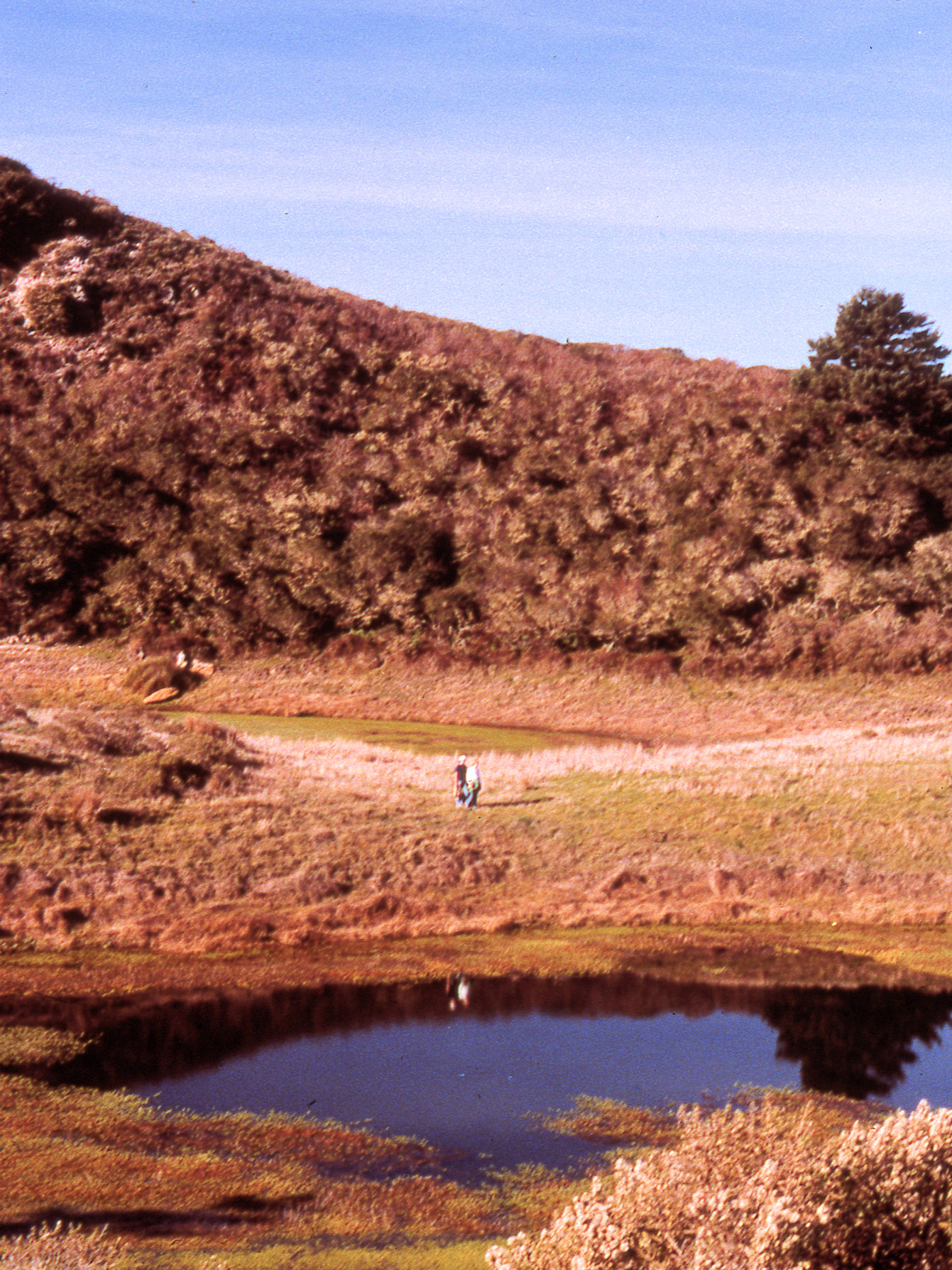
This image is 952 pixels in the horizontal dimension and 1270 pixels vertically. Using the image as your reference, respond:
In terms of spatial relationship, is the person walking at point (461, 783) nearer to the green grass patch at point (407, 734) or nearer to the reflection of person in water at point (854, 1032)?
the green grass patch at point (407, 734)

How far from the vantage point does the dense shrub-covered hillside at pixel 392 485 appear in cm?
2912

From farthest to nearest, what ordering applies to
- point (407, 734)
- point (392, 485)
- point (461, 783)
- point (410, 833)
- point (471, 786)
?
point (392, 485) → point (407, 734) → point (461, 783) → point (471, 786) → point (410, 833)

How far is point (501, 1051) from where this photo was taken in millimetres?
13461

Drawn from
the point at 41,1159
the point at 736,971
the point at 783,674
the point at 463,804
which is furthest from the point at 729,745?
the point at 41,1159

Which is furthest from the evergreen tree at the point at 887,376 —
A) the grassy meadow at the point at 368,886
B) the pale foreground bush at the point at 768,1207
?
the pale foreground bush at the point at 768,1207

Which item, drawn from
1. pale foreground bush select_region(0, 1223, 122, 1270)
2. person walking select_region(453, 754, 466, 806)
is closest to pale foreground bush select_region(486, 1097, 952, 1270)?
pale foreground bush select_region(0, 1223, 122, 1270)

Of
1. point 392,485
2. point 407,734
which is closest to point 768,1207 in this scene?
point 407,734

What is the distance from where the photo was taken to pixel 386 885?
60.7 feet

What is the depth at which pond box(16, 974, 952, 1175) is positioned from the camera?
11703 millimetres

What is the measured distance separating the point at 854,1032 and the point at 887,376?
1103 inches

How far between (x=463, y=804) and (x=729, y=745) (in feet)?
26.4

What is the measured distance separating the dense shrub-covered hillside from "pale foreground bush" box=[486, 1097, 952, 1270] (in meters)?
22.2

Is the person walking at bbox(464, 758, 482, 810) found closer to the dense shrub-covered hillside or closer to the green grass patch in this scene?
the green grass patch

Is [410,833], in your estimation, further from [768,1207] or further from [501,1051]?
[768,1207]
